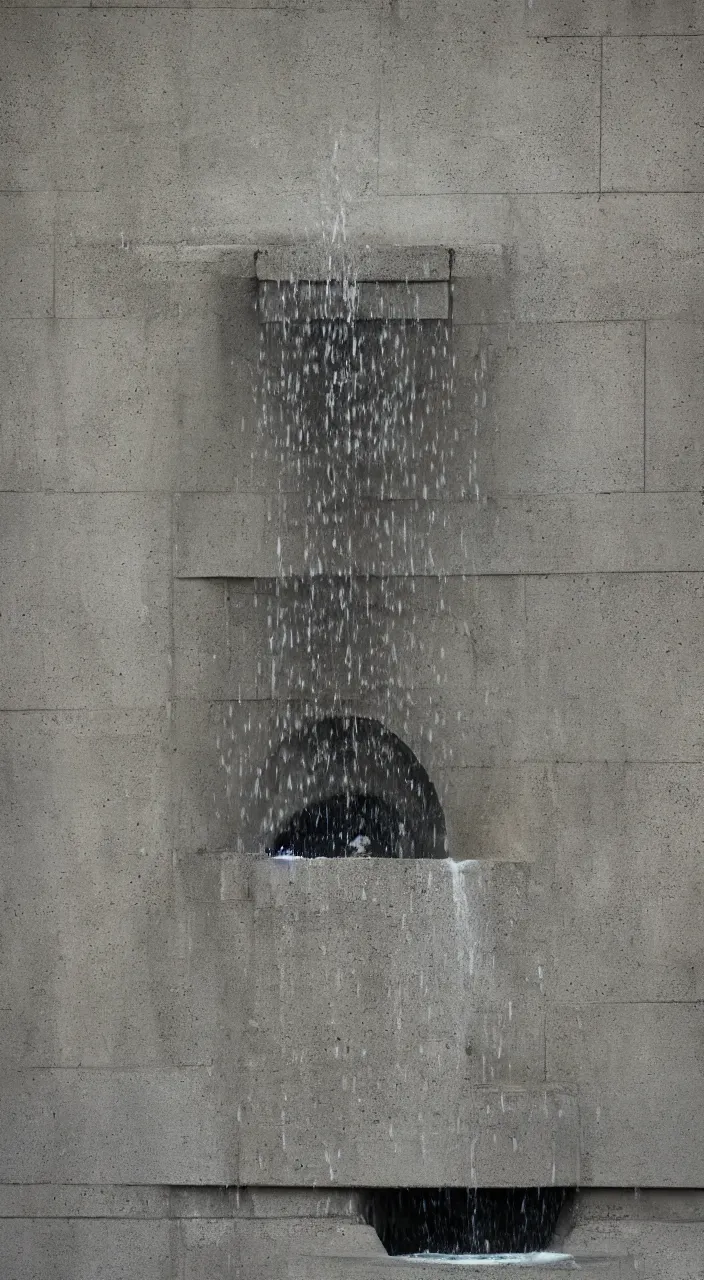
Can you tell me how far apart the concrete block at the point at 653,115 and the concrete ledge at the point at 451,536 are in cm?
154

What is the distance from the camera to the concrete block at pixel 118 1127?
747cm

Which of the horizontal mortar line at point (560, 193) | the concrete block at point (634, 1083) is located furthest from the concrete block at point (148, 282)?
the concrete block at point (634, 1083)

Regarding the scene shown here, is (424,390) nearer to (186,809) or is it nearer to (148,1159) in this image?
(186,809)

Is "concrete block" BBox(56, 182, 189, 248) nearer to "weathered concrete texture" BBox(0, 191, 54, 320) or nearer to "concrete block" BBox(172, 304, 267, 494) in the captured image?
"weathered concrete texture" BBox(0, 191, 54, 320)

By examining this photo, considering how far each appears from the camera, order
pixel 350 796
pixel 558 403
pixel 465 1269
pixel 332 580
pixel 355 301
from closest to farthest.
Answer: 1. pixel 465 1269
2. pixel 355 301
3. pixel 558 403
4. pixel 332 580
5. pixel 350 796

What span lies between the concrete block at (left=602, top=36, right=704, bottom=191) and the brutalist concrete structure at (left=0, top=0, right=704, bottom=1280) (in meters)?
0.02

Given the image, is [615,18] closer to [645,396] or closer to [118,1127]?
[645,396]

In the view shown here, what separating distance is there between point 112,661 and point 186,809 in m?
0.80

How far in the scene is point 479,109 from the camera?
750cm

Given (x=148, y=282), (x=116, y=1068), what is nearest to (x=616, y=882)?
(x=116, y=1068)

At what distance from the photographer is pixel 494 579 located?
24.8ft

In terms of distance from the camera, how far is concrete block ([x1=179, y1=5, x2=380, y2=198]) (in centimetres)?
749

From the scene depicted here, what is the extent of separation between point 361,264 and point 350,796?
2625mm

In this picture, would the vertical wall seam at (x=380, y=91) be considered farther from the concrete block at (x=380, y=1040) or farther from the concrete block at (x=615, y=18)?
the concrete block at (x=380, y=1040)
